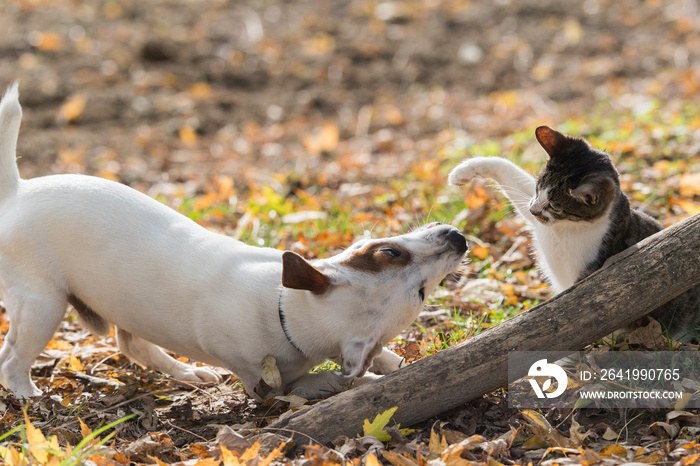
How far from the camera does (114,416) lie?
3740mm

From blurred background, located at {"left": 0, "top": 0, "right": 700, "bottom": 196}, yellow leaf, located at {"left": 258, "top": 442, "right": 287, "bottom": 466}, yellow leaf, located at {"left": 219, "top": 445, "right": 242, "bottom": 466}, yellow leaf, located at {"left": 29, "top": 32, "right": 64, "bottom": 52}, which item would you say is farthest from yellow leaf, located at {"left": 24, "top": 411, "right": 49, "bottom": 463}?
yellow leaf, located at {"left": 29, "top": 32, "right": 64, "bottom": 52}

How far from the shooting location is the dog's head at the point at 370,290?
3389 millimetres

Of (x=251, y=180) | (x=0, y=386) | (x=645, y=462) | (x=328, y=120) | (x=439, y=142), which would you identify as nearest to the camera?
(x=645, y=462)

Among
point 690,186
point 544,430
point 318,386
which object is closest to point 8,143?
point 318,386

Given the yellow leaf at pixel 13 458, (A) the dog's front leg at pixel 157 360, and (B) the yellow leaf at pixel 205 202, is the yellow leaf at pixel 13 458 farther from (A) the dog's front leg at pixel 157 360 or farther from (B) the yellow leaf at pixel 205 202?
(B) the yellow leaf at pixel 205 202

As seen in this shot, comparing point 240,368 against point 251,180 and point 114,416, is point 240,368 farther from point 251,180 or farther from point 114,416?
point 251,180

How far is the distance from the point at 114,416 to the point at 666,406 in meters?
2.61

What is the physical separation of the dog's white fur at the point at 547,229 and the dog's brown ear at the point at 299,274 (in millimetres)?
1201

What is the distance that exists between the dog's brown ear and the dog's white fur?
120cm

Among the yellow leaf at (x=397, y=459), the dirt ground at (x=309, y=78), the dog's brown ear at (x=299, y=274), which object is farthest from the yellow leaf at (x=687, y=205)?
the yellow leaf at (x=397, y=459)

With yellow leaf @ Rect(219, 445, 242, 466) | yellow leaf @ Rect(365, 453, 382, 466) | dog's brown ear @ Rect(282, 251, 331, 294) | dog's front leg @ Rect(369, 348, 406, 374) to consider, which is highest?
dog's brown ear @ Rect(282, 251, 331, 294)

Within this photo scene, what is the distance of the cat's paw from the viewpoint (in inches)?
163

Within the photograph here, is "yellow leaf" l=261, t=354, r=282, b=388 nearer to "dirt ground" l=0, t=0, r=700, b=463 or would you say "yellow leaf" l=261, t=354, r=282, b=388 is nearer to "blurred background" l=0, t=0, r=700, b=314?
"blurred background" l=0, t=0, r=700, b=314

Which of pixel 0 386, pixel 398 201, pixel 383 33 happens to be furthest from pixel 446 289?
pixel 383 33
